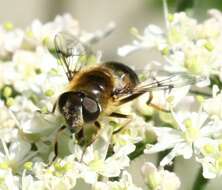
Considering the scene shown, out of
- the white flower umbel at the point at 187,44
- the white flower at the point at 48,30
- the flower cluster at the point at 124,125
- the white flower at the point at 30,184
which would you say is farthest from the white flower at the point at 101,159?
the white flower at the point at 48,30

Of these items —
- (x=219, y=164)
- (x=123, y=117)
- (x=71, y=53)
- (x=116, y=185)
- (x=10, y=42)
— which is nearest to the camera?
(x=116, y=185)

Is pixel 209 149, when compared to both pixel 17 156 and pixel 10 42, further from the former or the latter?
pixel 10 42

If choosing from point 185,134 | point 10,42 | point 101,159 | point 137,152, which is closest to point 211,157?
point 185,134

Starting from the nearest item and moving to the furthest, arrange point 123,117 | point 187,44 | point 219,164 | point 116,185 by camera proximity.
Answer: point 116,185 → point 219,164 → point 123,117 → point 187,44

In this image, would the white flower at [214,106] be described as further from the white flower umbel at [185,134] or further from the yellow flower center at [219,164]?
the yellow flower center at [219,164]

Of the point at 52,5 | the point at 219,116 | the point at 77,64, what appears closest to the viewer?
the point at 219,116

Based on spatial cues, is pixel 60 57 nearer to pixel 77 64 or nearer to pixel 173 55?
pixel 77 64

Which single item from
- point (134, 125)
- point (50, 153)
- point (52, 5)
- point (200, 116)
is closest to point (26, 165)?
point (50, 153)
